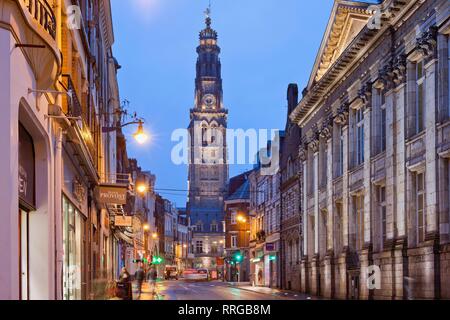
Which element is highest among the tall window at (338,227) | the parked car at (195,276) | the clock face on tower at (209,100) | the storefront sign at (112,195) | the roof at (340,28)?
the clock face on tower at (209,100)

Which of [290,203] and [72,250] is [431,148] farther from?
[290,203]

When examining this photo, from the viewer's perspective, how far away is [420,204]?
2583cm

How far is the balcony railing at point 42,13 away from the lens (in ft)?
30.2

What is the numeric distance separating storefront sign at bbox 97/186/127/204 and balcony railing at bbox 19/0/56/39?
43.7 feet

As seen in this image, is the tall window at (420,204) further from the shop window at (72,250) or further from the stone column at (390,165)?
the shop window at (72,250)

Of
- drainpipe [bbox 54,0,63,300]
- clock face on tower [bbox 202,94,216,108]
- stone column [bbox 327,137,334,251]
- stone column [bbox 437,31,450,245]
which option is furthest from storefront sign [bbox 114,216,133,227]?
clock face on tower [bbox 202,94,216,108]

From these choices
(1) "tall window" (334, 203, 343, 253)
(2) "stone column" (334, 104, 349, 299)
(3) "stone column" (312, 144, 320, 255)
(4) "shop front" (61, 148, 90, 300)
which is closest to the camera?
(4) "shop front" (61, 148, 90, 300)

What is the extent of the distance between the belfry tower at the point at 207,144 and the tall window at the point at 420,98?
127 m

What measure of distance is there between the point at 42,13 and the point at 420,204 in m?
18.8

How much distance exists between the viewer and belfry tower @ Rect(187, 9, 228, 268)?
155125 mm

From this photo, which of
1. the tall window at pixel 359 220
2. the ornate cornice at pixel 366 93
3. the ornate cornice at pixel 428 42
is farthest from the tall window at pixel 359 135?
the ornate cornice at pixel 428 42

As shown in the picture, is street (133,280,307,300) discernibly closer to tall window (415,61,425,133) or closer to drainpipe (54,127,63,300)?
drainpipe (54,127,63,300)

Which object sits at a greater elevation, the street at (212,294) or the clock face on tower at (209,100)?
the clock face on tower at (209,100)
